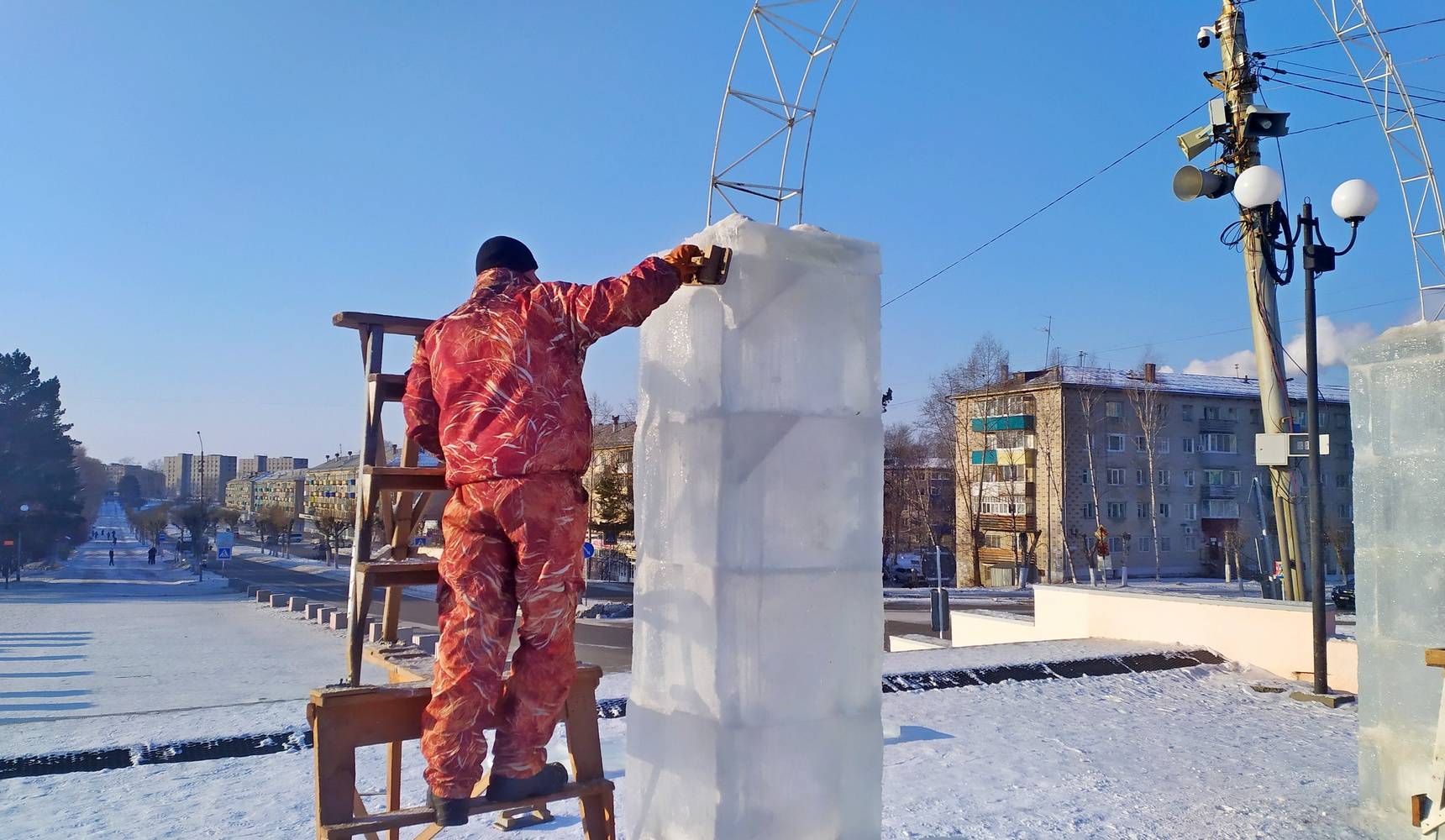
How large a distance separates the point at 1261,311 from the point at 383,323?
12.0 m

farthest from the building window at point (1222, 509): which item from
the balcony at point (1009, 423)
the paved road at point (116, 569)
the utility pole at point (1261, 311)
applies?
the paved road at point (116, 569)

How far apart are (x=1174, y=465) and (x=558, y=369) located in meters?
47.9

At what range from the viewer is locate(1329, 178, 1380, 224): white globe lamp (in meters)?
7.20

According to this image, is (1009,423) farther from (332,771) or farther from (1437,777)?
(332,771)

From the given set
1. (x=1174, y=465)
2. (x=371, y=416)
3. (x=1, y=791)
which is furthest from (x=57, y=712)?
(x=1174, y=465)

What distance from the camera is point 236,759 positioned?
5070 mm

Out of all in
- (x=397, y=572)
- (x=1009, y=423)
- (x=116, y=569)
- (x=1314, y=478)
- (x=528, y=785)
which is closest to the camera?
(x=528, y=785)

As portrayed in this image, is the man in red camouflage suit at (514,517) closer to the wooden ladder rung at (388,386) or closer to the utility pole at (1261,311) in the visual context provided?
the wooden ladder rung at (388,386)

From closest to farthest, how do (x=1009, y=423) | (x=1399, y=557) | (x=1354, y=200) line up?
(x=1399, y=557)
(x=1354, y=200)
(x=1009, y=423)

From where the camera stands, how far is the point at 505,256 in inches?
115

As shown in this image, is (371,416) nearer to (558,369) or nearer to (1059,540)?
(558,369)

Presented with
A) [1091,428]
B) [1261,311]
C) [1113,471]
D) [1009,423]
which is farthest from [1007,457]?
[1261,311]

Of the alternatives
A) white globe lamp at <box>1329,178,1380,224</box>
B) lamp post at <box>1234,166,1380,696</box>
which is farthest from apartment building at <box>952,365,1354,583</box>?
white globe lamp at <box>1329,178,1380,224</box>

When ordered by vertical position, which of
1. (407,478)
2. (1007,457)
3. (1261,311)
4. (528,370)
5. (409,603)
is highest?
(1261,311)
